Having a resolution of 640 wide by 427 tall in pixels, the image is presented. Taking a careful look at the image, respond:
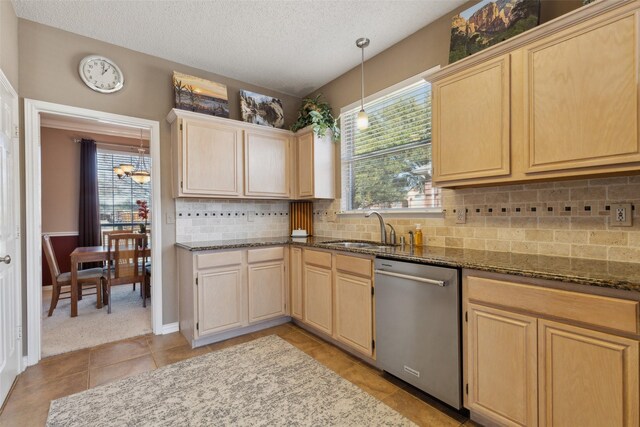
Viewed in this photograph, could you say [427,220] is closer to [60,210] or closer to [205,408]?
[205,408]

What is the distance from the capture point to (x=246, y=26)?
2629 mm

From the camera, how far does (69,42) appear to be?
A: 2.70 meters

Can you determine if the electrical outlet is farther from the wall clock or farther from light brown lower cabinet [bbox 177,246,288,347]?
the wall clock

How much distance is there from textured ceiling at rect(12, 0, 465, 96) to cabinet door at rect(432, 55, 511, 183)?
0.86 m

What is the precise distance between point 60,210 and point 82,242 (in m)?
0.64

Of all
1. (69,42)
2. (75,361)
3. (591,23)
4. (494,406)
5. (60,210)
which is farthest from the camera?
(60,210)

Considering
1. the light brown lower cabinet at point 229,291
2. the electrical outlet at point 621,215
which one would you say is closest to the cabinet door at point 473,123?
the electrical outlet at point 621,215

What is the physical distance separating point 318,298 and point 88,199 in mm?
4850

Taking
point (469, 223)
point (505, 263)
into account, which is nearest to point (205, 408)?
point (505, 263)

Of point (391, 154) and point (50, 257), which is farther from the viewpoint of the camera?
point (50, 257)

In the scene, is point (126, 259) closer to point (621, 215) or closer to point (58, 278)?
point (58, 278)

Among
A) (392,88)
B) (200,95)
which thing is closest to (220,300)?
(200,95)

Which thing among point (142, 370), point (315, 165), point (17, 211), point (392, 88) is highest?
point (392, 88)

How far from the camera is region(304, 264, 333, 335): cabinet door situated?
2.77 meters
